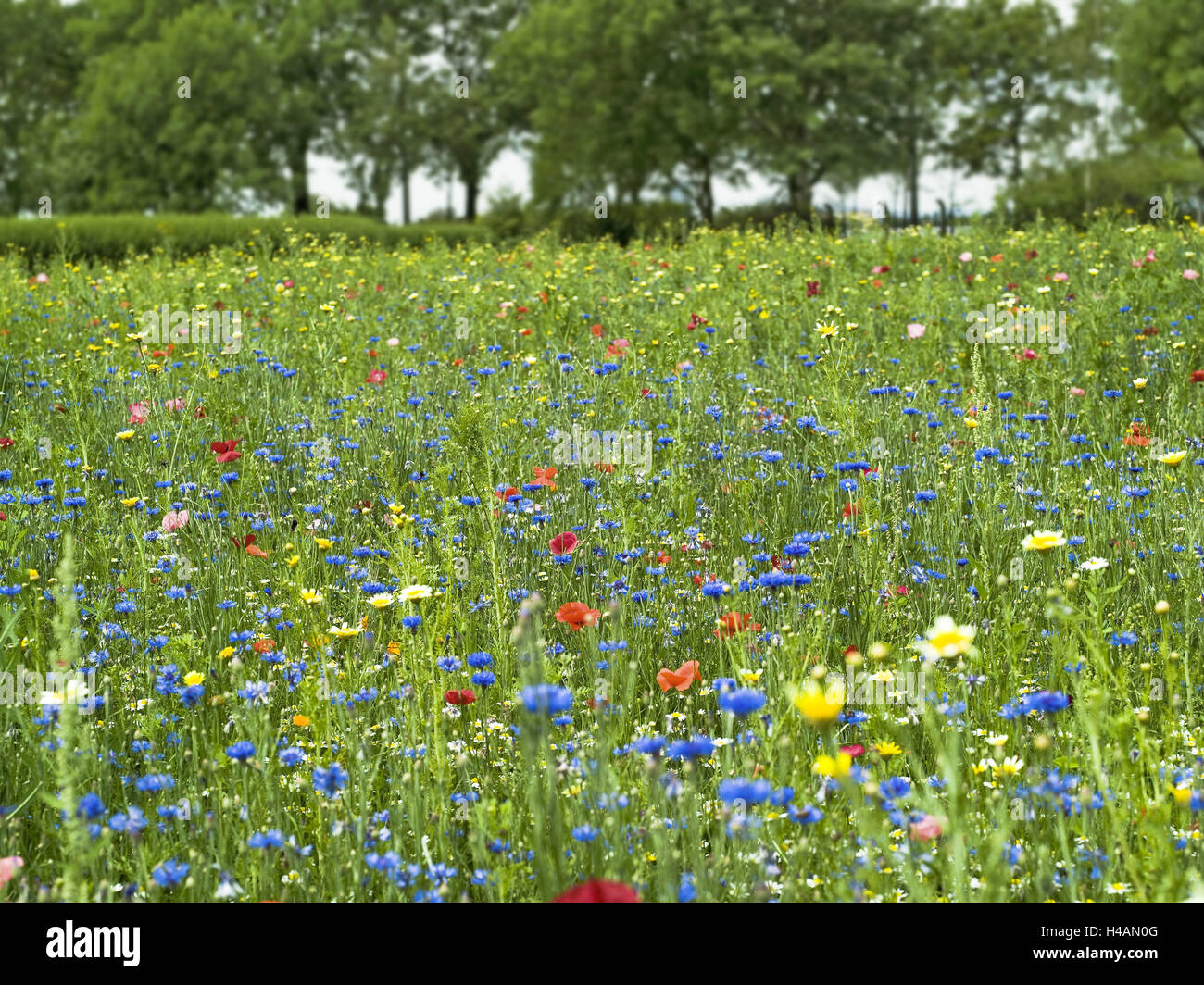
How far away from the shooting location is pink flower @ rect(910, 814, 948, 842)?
1.89 m

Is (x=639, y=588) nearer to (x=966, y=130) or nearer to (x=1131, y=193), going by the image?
(x=1131, y=193)

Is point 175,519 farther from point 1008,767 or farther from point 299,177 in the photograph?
point 299,177

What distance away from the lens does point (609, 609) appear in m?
2.54

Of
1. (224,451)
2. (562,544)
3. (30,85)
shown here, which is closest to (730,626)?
(562,544)

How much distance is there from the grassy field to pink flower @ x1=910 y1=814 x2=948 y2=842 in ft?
0.05

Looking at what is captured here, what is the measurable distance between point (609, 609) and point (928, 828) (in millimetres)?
897

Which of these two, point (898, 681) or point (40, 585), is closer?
point (898, 681)

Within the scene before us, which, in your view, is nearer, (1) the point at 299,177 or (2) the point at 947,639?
(2) the point at 947,639

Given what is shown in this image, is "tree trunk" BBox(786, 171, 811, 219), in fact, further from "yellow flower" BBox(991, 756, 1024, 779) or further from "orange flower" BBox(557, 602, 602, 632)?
"yellow flower" BBox(991, 756, 1024, 779)

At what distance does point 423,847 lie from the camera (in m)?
2.11
